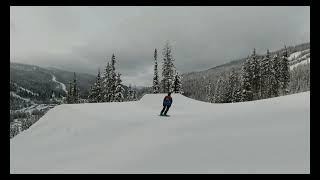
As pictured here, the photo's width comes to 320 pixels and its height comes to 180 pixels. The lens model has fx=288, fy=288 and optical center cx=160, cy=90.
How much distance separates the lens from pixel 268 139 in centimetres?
934

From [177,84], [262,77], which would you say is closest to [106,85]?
[177,84]

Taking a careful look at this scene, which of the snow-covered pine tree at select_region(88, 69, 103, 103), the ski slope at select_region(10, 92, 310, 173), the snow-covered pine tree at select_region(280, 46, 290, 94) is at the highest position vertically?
the snow-covered pine tree at select_region(280, 46, 290, 94)

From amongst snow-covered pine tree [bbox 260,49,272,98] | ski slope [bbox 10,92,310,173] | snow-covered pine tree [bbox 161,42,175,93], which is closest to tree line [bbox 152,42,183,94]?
snow-covered pine tree [bbox 161,42,175,93]

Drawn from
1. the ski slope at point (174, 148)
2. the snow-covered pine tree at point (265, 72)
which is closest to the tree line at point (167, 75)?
the snow-covered pine tree at point (265, 72)

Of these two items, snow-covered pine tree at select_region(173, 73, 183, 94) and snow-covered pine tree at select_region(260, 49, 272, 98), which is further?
snow-covered pine tree at select_region(260, 49, 272, 98)

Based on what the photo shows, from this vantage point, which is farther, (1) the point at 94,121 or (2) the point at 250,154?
(1) the point at 94,121

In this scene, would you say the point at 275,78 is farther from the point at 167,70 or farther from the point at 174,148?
the point at 174,148

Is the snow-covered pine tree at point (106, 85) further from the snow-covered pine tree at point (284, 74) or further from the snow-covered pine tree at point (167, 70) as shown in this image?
the snow-covered pine tree at point (284, 74)

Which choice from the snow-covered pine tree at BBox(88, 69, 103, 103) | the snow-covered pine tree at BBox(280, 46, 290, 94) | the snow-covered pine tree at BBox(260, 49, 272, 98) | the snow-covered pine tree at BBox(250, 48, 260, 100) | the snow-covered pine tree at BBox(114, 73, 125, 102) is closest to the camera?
the snow-covered pine tree at BBox(114, 73, 125, 102)

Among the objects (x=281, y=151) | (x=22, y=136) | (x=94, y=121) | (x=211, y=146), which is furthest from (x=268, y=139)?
(x=22, y=136)

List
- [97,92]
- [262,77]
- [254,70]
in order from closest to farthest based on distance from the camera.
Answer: [254,70], [262,77], [97,92]

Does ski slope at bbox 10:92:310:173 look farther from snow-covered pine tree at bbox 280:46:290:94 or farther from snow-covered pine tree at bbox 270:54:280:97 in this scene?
snow-covered pine tree at bbox 280:46:290:94

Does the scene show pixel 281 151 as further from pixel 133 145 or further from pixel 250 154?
pixel 133 145
